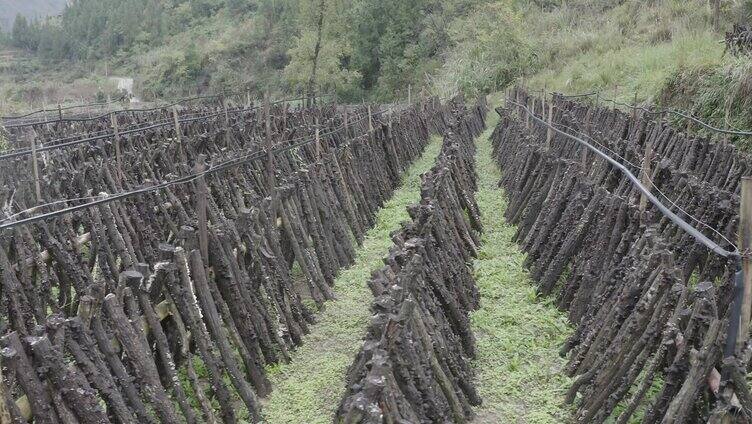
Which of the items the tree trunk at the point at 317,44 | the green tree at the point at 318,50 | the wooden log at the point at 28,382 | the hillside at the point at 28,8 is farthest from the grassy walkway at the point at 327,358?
the hillside at the point at 28,8

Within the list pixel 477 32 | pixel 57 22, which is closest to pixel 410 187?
pixel 477 32

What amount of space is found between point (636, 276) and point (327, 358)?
223 centimetres

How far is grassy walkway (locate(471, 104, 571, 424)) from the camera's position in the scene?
13.6ft

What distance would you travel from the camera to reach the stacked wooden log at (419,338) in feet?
9.50

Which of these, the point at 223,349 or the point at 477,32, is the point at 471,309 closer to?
the point at 223,349

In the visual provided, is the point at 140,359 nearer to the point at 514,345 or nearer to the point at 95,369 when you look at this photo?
the point at 95,369

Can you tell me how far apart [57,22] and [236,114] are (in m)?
77.8

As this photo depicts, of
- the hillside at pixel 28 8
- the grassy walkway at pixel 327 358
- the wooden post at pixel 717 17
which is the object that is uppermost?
the hillside at pixel 28 8

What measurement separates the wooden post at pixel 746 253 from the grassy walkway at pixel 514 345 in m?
1.42

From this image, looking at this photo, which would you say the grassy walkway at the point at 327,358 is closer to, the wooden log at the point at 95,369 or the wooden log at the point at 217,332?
the wooden log at the point at 217,332

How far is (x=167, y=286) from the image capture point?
12.5 feet

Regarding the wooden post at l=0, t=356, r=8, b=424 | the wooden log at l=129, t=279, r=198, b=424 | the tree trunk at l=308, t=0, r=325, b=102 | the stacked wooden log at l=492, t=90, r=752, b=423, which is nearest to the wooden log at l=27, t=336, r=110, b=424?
the wooden post at l=0, t=356, r=8, b=424

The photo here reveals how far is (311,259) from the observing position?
5.89 m

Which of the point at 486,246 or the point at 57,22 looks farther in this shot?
the point at 57,22
